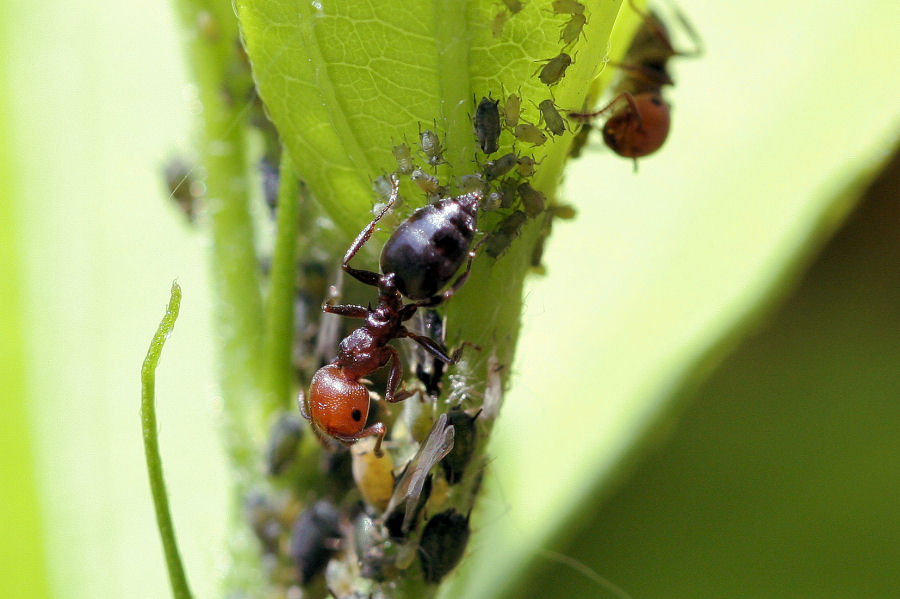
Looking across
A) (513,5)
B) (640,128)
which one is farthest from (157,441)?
(640,128)

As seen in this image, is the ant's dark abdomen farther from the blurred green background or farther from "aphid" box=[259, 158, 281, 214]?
the blurred green background

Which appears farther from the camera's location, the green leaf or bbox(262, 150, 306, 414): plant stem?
bbox(262, 150, 306, 414): plant stem

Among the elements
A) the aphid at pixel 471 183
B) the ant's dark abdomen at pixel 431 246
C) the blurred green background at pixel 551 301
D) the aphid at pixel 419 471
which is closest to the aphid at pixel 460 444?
the aphid at pixel 419 471

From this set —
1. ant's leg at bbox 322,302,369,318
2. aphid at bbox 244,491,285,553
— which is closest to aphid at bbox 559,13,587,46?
ant's leg at bbox 322,302,369,318

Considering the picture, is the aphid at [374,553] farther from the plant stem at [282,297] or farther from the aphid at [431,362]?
the plant stem at [282,297]

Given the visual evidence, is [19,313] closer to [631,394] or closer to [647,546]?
[631,394]

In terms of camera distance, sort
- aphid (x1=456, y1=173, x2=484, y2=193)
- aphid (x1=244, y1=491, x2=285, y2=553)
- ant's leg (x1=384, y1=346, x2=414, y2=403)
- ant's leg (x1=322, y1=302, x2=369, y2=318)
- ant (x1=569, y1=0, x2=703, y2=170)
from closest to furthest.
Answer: aphid (x1=456, y1=173, x2=484, y2=193), ant's leg (x1=384, y1=346, x2=414, y2=403), ant's leg (x1=322, y1=302, x2=369, y2=318), ant (x1=569, y1=0, x2=703, y2=170), aphid (x1=244, y1=491, x2=285, y2=553)
